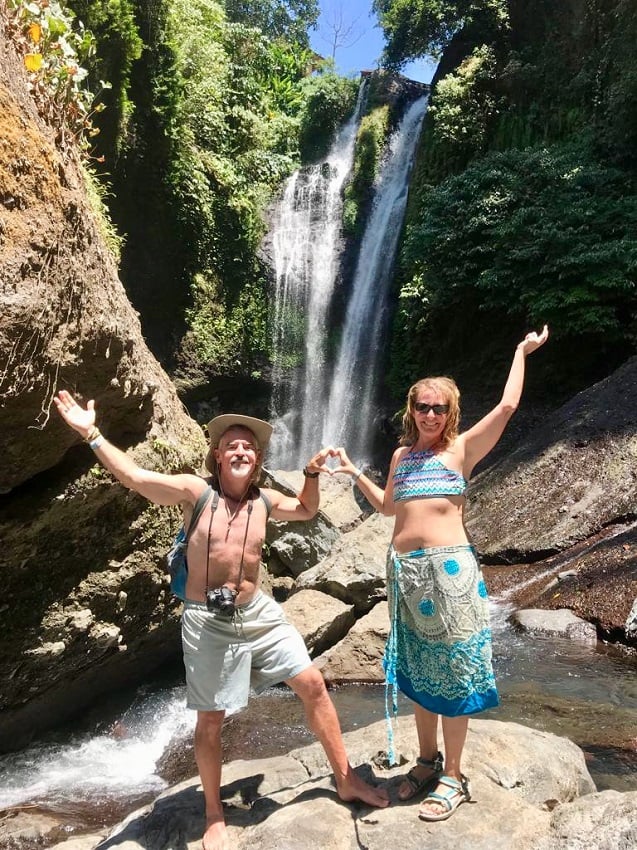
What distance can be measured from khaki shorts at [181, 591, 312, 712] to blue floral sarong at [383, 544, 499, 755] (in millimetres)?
503

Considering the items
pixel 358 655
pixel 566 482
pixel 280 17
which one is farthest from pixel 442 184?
pixel 280 17

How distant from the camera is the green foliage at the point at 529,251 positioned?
11.9 metres

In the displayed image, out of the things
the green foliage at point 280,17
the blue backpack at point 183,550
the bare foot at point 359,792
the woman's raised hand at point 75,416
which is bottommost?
the bare foot at point 359,792

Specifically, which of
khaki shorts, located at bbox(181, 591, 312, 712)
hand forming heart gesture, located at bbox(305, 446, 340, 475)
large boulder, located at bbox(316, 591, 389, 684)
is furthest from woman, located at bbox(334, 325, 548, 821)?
large boulder, located at bbox(316, 591, 389, 684)

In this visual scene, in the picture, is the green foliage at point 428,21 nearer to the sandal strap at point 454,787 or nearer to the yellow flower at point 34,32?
the yellow flower at point 34,32

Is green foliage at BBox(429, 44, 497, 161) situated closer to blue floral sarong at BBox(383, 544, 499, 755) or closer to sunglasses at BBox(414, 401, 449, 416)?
sunglasses at BBox(414, 401, 449, 416)

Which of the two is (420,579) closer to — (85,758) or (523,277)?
(85,758)

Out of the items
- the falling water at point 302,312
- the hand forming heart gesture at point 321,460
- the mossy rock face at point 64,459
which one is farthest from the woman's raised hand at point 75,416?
the falling water at point 302,312

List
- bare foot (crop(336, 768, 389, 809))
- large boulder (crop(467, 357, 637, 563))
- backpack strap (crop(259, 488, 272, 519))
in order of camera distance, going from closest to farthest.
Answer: bare foot (crop(336, 768, 389, 809))
backpack strap (crop(259, 488, 272, 519))
large boulder (crop(467, 357, 637, 563))

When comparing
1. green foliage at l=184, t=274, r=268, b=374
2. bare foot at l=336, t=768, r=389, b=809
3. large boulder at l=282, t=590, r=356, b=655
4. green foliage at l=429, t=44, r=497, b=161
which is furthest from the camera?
green foliage at l=429, t=44, r=497, b=161

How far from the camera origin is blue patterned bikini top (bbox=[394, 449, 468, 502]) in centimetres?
283

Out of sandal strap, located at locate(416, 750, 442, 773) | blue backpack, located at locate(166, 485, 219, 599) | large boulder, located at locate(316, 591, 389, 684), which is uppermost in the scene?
blue backpack, located at locate(166, 485, 219, 599)

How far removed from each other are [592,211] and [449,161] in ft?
18.1

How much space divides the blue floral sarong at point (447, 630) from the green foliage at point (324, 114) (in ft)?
68.1
